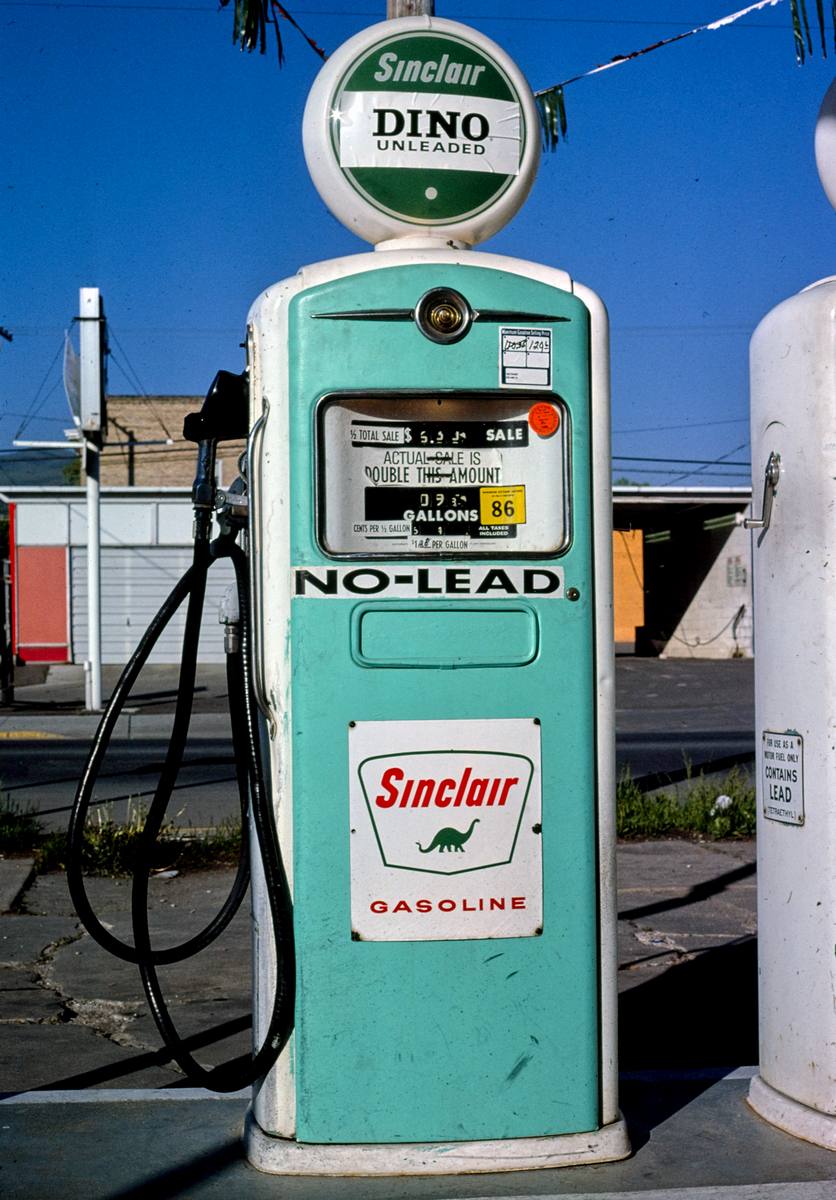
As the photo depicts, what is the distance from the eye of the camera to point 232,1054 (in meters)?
4.75

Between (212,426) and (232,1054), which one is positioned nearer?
(212,426)

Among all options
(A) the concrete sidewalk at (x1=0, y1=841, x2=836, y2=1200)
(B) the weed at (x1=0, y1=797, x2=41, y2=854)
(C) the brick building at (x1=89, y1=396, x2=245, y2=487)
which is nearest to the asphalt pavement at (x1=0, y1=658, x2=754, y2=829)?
(B) the weed at (x1=0, y1=797, x2=41, y2=854)

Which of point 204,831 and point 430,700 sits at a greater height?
point 430,700

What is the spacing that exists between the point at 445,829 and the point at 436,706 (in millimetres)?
290

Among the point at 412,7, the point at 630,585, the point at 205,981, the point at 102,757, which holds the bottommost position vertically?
the point at 205,981

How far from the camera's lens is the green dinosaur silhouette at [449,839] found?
3.19 meters

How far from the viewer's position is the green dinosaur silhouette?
319cm

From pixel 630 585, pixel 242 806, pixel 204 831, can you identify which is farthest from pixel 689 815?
pixel 630 585

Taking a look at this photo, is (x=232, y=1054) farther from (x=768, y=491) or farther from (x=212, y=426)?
(x=768, y=491)

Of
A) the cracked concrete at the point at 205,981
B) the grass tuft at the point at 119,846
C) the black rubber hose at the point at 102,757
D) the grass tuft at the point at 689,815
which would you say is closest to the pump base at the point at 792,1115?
the cracked concrete at the point at 205,981

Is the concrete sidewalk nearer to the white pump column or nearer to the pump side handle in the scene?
the white pump column

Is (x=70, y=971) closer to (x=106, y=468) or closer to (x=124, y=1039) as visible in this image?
(x=124, y=1039)

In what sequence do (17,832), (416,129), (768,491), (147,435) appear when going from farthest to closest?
(147,435) → (17,832) → (768,491) → (416,129)

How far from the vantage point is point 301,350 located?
3.18m
